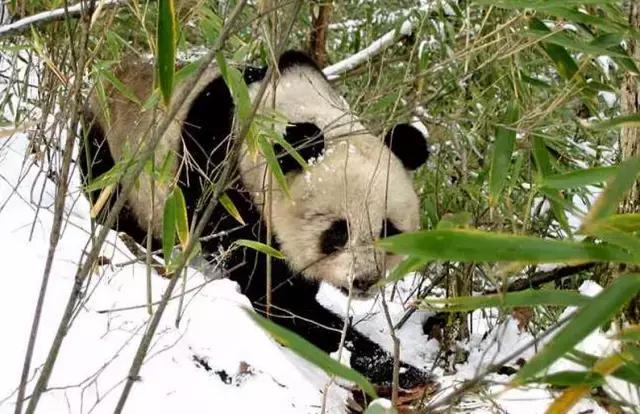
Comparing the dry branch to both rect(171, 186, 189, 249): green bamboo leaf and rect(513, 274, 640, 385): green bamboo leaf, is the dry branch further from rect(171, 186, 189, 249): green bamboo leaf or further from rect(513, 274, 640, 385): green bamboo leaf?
rect(513, 274, 640, 385): green bamboo leaf

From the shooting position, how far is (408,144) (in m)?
3.67

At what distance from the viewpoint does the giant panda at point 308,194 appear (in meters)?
3.28

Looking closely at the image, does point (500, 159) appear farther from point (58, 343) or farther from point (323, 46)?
point (323, 46)

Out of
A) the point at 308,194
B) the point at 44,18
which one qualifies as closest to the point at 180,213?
the point at 44,18

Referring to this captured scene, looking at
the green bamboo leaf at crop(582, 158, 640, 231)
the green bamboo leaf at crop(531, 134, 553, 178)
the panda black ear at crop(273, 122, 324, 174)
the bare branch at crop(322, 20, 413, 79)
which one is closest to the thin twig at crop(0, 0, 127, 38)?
the panda black ear at crop(273, 122, 324, 174)

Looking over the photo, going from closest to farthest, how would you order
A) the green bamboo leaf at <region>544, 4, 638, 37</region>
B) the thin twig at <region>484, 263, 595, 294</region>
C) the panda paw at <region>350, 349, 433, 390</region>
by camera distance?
the green bamboo leaf at <region>544, 4, 638, 37</region>
the thin twig at <region>484, 263, 595, 294</region>
the panda paw at <region>350, 349, 433, 390</region>

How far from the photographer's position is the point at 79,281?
1.63m

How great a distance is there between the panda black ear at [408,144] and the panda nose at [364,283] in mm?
639

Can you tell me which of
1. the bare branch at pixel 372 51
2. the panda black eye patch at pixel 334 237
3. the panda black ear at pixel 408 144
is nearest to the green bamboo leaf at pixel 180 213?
the panda black eye patch at pixel 334 237

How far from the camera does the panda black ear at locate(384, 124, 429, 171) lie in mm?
3654

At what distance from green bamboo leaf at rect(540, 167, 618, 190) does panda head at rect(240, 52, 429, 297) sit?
66.4 inches

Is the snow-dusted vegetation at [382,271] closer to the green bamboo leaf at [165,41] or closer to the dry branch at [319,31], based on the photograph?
the green bamboo leaf at [165,41]

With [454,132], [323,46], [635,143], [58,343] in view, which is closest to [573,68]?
[635,143]

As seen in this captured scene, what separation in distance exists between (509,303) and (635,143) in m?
1.19
